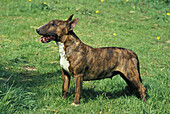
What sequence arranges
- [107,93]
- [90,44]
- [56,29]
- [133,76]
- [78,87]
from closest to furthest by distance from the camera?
[56,29], [78,87], [133,76], [107,93], [90,44]

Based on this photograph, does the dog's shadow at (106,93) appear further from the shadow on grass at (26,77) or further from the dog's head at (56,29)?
the dog's head at (56,29)

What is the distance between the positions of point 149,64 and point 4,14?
295 inches

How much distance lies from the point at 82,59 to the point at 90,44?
5380 mm

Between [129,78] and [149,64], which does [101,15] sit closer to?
[149,64]

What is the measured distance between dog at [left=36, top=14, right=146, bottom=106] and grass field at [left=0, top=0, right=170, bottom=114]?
44 cm

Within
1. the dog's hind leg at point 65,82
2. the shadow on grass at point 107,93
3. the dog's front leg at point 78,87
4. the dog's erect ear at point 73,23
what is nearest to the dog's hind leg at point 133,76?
the shadow on grass at point 107,93

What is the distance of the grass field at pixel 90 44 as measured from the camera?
4.74 metres

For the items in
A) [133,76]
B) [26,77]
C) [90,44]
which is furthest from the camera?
[90,44]

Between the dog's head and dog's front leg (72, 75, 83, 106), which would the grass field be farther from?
the dog's head

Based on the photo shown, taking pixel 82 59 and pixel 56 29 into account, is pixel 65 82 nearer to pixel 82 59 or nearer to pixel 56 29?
pixel 82 59

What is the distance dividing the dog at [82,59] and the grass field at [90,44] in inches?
17.2

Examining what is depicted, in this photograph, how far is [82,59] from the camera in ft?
15.4

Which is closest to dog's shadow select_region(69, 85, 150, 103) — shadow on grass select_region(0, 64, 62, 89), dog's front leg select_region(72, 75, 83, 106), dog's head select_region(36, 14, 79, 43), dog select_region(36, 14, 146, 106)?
dog select_region(36, 14, 146, 106)

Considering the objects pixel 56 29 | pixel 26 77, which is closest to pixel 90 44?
pixel 26 77
